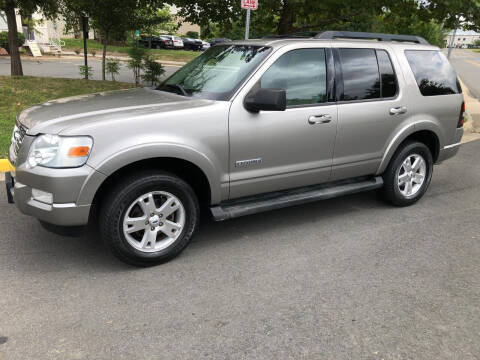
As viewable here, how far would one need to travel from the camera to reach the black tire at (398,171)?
513 cm

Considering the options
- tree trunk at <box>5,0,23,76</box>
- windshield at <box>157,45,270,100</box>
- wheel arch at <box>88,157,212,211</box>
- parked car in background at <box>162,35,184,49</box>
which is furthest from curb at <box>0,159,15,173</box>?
parked car in background at <box>162,35,184,49</box>

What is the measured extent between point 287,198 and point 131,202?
153 cm

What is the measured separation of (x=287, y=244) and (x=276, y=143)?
960mm

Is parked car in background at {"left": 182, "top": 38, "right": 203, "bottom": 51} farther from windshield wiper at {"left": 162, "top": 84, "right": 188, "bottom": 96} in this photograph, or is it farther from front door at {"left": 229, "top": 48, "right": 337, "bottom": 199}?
front door at {"left": 229, "top": 48, "right": 337, "bottom": 199}

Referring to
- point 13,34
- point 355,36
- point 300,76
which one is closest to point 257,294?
point 300,76

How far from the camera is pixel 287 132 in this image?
13.6 ft

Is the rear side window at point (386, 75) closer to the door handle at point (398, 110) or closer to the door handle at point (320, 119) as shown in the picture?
the door handle at point (398, 110)

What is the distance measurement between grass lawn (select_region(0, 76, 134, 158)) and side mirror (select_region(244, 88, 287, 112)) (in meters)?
5.04

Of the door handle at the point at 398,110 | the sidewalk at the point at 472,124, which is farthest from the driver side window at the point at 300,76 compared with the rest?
the sidewalk at the point at 472,124

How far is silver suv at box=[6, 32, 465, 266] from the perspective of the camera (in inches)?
133

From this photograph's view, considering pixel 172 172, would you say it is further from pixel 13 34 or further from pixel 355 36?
pixel 13 34

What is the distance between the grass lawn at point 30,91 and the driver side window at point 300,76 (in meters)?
5.03

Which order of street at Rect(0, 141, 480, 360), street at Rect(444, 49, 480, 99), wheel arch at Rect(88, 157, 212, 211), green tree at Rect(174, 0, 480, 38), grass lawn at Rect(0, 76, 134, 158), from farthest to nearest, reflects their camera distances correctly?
1. street at Rect(444, 49, 480, 99)
2. green tree at Rect(174, 0, 480, 38)
3. grass lawn at Rect(0, 76, 134, 158)
4. wheel arch at Rect(88, 157, 212, 211)
5. street at Rect(0, 141, 480, 360)

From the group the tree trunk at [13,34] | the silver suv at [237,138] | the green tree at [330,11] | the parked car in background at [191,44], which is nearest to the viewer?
the silver suv at [237,138]
